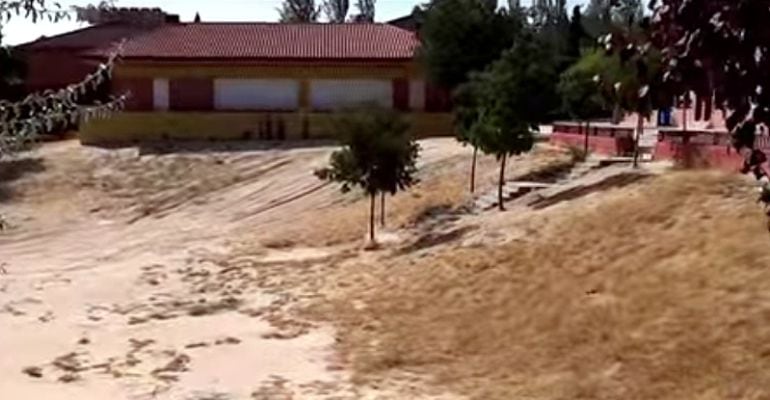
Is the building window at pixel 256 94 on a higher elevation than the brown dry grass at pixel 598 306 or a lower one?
higher

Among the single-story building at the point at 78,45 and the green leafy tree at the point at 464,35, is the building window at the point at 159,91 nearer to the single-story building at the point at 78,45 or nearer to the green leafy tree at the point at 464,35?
the single-story building at the point at 78,45

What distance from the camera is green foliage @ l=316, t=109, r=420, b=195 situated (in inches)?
1125

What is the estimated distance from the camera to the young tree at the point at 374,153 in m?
28.6

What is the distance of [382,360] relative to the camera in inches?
732

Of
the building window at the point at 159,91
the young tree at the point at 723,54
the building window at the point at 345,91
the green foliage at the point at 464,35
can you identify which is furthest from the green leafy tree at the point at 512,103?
the young tree at the point at 723,54

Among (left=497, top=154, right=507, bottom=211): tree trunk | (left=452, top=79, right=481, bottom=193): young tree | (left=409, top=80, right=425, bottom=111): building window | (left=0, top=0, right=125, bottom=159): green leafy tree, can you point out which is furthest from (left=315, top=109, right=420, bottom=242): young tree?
(left=0, top=0, right=125, bottom=159): green leafy tree

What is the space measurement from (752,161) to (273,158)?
38445mm

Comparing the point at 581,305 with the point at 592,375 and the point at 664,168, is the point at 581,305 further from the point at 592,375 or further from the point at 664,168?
the point at 664,168

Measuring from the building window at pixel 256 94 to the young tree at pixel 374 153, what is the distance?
17.1m

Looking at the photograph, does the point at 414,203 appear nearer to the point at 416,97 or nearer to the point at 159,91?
the point at 416,97

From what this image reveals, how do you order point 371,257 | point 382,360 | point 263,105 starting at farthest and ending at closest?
1. point 263,105
2. point 371,257
3. point 382,360

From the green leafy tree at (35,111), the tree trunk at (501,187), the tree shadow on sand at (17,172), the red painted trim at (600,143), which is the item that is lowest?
the tree shadow on sand at (17,172)

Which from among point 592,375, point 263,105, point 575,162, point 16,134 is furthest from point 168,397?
point 263,105

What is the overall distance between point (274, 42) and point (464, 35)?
8614 mm
